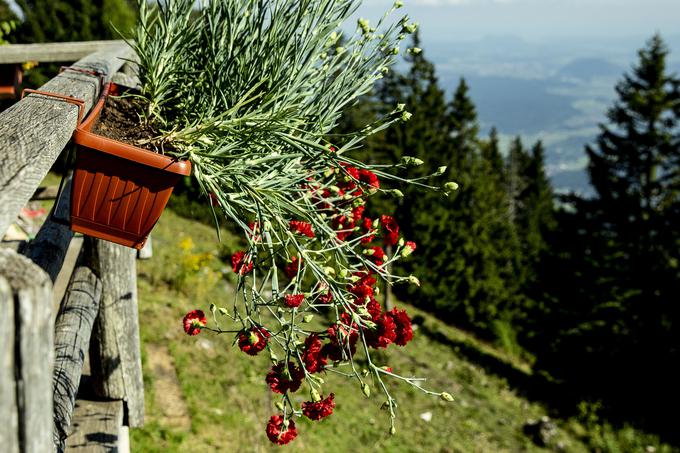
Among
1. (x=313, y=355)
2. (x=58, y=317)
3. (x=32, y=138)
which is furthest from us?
(x=58, y=317)

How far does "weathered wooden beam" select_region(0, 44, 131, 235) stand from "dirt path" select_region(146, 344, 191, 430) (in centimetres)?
369

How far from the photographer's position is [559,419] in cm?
1452

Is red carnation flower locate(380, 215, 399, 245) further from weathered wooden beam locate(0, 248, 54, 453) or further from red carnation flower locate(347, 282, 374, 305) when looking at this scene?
weathered wooden beam locate(0, 248, 54, 453)

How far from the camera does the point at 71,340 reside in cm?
243

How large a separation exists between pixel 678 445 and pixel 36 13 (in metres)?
20.2

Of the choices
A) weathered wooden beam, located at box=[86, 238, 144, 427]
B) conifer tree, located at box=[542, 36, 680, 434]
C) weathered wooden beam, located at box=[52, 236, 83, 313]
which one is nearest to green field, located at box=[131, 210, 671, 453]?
weathered wooden beam, located at box=[52, 236, 83, 313]

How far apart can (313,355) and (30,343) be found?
127 centimetres

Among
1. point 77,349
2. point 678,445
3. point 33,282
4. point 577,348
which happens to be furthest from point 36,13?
point 577,348

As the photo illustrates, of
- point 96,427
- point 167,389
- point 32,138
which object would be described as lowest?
point 167,389

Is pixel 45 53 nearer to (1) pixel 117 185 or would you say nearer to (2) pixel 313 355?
(1) pixel 117 185

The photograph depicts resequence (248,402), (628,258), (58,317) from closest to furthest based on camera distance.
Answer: (58,317) → (248,402) → (628,258)

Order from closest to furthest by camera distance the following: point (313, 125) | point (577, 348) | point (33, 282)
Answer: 1. point (33, 282)
2. point (313, 125)
3. point (577, 348)

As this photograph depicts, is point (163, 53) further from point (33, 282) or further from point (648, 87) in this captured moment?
point (648, 87)

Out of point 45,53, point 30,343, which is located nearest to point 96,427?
point 30,343
